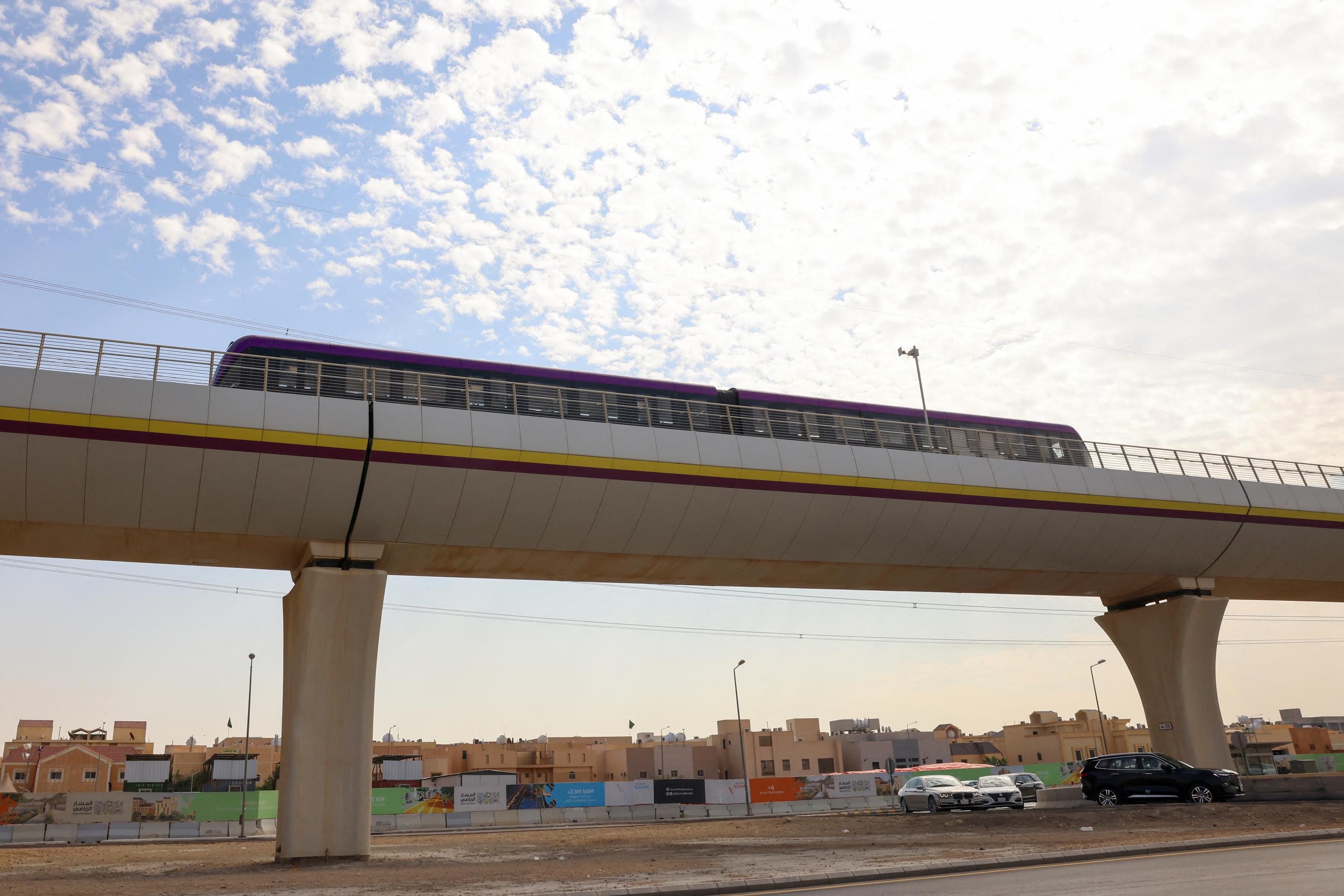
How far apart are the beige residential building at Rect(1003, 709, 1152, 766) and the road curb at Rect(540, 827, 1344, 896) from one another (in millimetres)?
74800

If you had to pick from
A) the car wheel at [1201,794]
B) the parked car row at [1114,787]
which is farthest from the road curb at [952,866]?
the parked car row at [1114,787]

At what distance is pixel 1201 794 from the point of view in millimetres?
26203

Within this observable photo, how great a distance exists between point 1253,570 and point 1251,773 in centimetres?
1441

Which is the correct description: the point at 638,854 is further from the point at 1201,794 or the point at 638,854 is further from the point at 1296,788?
the point at 1296,788

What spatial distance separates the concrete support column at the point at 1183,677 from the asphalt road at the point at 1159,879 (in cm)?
2010

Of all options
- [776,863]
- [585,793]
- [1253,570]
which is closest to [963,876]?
[776,863]

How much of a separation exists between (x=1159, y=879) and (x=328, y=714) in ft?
56.2

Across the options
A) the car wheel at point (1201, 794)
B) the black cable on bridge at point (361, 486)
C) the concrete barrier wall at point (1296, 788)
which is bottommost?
the concrete barrier wall at point (1296, 788)

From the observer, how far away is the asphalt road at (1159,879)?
1112cm

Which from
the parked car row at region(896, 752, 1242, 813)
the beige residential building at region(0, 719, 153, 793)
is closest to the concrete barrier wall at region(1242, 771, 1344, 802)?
the parked car row at region(896, 752, 1242, 813)

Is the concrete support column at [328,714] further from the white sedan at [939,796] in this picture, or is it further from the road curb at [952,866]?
the white sedan at [939,796]

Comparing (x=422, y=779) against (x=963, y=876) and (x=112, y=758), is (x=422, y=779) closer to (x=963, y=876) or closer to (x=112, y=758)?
(x=112, y=758)

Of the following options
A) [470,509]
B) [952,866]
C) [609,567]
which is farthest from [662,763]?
[952,866]

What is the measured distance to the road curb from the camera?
1292 centimetres
